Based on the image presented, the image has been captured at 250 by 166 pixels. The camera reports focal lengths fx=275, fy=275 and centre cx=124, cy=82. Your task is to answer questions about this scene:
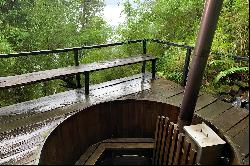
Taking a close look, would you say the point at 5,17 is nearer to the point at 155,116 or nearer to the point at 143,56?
the point at 143,56

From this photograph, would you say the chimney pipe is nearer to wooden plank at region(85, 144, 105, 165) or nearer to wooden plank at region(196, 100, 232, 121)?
wooden plank at region(85, 144, 105, 165)

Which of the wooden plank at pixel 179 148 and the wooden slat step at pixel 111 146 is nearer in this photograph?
the wooden plank at pixel 179 148

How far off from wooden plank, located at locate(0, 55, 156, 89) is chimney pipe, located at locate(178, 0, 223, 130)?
2.85m

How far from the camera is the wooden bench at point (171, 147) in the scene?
2.56 metres

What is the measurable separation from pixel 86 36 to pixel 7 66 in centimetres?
442

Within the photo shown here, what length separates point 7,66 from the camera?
409 inches

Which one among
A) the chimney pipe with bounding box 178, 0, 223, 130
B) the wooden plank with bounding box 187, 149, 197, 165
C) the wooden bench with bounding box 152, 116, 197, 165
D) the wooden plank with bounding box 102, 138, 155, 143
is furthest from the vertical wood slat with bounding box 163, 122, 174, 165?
the wooden plank with bounding box 102, 138, 155, 143

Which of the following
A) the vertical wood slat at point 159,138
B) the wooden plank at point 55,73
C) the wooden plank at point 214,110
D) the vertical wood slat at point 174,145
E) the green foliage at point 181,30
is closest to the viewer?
the vertical wood slat at point 174,145

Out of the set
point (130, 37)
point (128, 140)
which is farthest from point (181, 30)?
point (128, 140)

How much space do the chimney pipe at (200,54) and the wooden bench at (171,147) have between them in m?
0.27

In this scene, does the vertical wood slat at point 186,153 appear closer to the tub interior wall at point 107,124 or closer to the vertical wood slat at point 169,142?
the vertical wood slat at point 169,142

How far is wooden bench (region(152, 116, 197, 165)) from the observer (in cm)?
256

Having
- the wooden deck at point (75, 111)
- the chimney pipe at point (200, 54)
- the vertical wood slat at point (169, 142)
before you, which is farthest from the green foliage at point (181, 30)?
the vertical wood slat at point (169, 142)

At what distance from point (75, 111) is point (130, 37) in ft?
16.9
